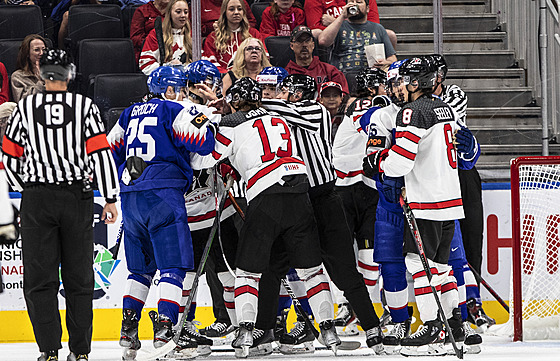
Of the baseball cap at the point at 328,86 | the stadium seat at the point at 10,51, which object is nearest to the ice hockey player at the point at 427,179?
the baseball cap at the point at 328,86

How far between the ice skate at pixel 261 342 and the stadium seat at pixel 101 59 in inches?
69.9

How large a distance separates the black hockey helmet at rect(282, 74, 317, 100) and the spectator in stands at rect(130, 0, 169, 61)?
121 centimetres

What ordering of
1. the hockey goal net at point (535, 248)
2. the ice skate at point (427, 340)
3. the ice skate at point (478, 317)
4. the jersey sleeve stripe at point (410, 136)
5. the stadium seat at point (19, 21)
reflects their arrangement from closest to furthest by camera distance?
the jersey sleeve stripe at point (410, 136) < the ice skate at point (427, 340) < the hockey goal net at point (535, 248) < the ice skate at point (478, 317) < the stadium seat at point (19, 21)

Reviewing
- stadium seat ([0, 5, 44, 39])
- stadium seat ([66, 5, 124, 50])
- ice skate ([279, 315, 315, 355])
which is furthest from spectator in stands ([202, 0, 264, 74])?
ice skate ([279, 315, 315, 355])

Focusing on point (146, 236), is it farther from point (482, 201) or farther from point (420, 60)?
point (482, 201)

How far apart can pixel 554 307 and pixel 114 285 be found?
2.68 meters

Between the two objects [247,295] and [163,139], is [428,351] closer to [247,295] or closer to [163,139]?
[247,295]

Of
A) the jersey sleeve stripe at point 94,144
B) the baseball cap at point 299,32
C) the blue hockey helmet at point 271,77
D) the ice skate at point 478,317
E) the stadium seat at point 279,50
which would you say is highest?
the baseball cap at point 299,32

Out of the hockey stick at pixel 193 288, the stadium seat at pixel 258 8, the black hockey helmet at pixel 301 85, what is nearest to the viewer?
the hockey stick at pixel 193 288

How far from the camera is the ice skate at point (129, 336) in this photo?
463 cm

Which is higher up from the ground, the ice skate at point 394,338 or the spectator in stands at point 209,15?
the spectator in stands at point 209,15

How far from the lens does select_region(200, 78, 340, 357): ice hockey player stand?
15.4 ft

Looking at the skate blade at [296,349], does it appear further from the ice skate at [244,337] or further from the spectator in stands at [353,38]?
the spectator in stands at [353,38]

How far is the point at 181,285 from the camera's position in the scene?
4621 mm
